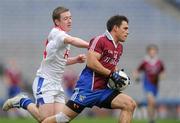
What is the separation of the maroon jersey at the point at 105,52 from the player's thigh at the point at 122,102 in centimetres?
31

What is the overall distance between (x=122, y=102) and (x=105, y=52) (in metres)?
0.77

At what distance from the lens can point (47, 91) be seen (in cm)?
1184

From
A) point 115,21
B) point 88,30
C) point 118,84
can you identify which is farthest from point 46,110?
point 88,30

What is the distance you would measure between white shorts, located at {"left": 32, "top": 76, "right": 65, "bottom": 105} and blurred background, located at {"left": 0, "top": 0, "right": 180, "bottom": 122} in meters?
15.9

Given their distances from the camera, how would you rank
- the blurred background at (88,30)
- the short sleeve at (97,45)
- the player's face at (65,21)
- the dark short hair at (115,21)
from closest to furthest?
the short sleeve at (97,45), the dark short hair at (115,21), the player's face at (65,21), the blurred background at (88,30)

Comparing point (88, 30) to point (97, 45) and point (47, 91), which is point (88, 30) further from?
point (97, 45)

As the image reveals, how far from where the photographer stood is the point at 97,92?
430 inches

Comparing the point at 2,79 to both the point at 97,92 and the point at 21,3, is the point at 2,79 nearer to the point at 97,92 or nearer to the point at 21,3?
the point at 21,3

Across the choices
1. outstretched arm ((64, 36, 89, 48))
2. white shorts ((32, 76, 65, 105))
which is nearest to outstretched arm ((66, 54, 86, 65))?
white shorts ((32, 76, 65, 105))

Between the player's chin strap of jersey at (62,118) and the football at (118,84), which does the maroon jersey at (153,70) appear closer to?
the player's chin strap of jersey at (62,118)

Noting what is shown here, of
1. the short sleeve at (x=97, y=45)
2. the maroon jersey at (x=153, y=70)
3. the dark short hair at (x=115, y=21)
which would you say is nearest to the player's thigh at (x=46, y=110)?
the short sleeve at (x=97, y=45)

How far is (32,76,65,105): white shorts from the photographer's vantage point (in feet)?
38.8

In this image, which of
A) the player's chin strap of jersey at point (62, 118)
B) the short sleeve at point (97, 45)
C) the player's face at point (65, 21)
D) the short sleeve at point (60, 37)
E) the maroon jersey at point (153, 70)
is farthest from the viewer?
the maroon jersey at point (153, 70)

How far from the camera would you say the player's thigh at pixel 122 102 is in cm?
1069
